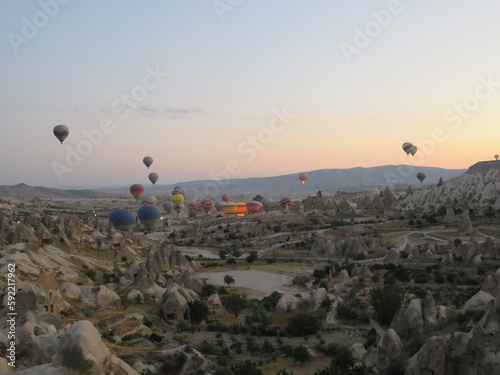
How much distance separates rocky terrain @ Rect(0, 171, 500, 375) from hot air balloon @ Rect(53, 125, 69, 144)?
1812cm

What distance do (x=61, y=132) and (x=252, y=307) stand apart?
56060 mm

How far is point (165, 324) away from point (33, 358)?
37.9 ft

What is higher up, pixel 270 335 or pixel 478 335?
pixel 478 335

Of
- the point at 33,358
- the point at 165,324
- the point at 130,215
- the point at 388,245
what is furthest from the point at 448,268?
the point at 130,215

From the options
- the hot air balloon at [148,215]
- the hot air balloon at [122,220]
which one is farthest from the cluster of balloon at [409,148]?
the hot air balloon at [122,220]

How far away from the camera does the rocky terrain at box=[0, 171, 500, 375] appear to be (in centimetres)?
1466

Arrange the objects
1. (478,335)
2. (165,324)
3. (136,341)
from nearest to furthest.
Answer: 1. (478,335)
2. (136,341)
3. (165,324)

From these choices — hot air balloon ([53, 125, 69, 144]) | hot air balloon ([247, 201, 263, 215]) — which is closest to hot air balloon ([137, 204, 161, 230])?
hot air balloon ([53, 125, 69, 144])

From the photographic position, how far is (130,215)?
71312mm

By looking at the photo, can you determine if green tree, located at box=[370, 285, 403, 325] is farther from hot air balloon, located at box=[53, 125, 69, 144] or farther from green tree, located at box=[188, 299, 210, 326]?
hot air balloon, located at box=[53, 125, 69, 144]

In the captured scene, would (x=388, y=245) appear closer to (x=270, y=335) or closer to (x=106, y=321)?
→ (x=270, y=335)

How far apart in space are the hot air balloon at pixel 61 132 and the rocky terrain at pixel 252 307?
1812 cm

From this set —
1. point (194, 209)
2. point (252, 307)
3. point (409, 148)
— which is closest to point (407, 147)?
point (409, 148)

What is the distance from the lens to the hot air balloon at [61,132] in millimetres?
74562
